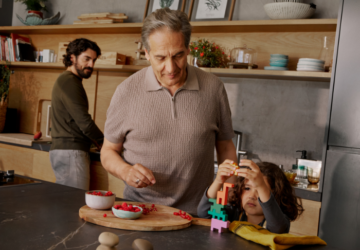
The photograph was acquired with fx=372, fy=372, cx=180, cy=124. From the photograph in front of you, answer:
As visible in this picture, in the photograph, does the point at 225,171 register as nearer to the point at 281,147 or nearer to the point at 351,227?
the point at 351,227

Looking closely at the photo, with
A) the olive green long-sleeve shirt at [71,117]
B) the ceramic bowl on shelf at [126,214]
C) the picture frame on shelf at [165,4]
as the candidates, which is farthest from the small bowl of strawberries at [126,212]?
the picture frame on shelf at [165,4]

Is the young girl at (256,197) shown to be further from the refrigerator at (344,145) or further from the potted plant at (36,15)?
the potted plant at (36,15)

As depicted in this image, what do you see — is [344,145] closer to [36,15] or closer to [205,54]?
[205,54]

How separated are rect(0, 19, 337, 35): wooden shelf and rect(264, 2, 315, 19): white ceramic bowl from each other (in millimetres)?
44

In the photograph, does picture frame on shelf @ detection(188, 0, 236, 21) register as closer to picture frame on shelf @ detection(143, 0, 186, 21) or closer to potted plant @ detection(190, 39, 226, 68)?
picture frame on shelf @ detection(143, 0, 186, 21)

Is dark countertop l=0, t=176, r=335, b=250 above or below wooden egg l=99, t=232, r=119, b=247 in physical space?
below

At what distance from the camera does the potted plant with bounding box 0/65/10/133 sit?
3.85 meters

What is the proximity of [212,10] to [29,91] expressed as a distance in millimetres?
2315

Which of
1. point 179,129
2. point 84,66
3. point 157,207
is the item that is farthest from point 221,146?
point 84,66

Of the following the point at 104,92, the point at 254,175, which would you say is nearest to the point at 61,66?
the point at 104,92

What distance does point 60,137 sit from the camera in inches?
106

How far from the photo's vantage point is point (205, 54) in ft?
9.63

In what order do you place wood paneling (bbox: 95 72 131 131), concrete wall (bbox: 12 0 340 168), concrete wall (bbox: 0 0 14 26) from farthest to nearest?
concrete wall (bbox: 0 0 14 26) < wood paneling (bbox: 95 72 131 131) < concrete wall (bbox: 12 0 340 168)

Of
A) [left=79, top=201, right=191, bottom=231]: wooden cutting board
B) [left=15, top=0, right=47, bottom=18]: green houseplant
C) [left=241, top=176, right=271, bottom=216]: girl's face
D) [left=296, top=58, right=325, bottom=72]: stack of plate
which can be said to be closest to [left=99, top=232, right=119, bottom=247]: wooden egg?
[left=79, top=201, right=191, bottom=231]: wooden cutting board
